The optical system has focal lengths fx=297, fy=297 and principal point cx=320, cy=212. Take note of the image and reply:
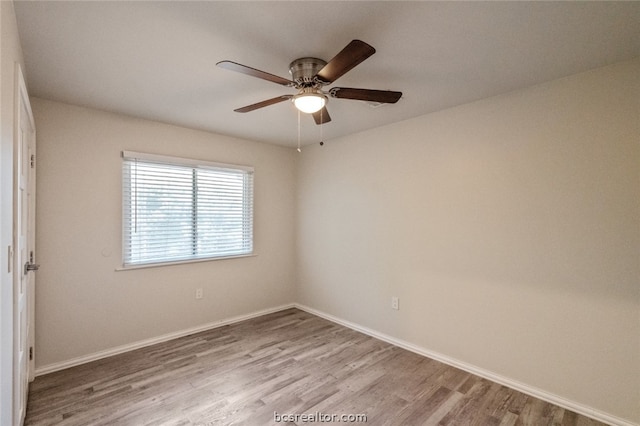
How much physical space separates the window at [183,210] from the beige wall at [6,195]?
1.60 meters

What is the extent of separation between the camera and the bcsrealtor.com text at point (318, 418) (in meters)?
Answer: 1.99

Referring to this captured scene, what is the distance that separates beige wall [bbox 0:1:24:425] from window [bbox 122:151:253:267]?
63.1 inches

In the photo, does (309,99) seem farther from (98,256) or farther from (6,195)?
(98,256)

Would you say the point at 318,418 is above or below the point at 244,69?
below

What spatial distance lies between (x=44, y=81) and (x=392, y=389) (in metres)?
3.54

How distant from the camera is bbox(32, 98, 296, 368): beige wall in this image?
8.46ft

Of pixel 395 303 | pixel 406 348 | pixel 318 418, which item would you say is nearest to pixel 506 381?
pixel 406 348

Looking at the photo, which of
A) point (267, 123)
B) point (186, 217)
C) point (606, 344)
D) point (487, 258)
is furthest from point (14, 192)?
point (606, 344)

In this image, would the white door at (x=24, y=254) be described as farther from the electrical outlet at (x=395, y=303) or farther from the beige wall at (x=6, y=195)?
the electrical outlet at (x=395, y=303)

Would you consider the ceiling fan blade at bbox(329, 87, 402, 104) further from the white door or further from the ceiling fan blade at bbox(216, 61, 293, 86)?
the white door

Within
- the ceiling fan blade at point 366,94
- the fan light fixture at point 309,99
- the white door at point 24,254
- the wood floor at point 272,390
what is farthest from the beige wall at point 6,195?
the ceiling fan blade at point 366,94

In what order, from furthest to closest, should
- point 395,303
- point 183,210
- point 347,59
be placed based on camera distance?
point 183,210 < point 395,303 < point 347,59

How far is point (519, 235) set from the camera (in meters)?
2.38

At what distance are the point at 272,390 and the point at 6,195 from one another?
80.8 inches
